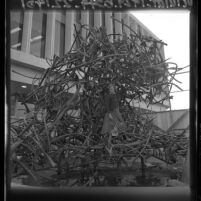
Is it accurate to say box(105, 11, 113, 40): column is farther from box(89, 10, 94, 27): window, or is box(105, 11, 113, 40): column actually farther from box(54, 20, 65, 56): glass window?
box(54, 20, 65, 56): glass window

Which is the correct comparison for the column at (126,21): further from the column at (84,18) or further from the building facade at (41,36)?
the column at (84,18)

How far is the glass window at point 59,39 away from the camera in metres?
0.89

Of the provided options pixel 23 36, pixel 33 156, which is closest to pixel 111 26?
pixel 23 36

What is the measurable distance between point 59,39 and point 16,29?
0.51ft

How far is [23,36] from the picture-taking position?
2.84 feet

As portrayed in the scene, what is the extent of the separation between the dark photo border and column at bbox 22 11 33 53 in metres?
0.03

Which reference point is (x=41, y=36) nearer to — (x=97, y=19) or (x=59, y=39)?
(x=59, y=39)

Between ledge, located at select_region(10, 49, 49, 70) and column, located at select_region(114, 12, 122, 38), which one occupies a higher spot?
column, located at select_region(114, 12, 122, 38)

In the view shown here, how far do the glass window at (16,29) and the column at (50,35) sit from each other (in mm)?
97

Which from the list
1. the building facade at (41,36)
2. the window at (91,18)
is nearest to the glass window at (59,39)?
the building facade at (41,36)

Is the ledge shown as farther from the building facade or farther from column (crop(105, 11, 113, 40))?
column (crop(105, 11, 113, 40))

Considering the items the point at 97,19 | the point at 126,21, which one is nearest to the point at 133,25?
the point at 126,21

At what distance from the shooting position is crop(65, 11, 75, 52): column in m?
0.88

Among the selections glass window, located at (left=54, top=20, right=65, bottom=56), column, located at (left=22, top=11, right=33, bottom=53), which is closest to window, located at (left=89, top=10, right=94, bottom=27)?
glass window, located at (left=54, top=20, right=65, bottom=56)
